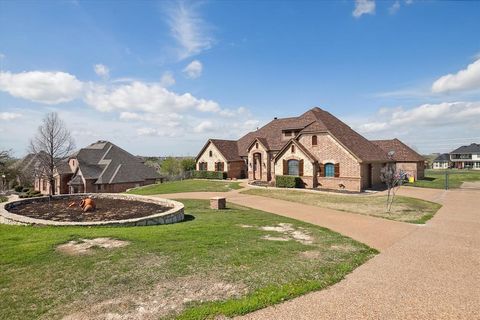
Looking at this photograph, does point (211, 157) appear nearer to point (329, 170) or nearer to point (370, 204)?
point (329, 170)

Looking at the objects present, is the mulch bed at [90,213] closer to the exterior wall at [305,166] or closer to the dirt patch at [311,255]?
the dirt patch at [311,255]

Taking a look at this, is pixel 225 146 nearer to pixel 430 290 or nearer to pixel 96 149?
pixel 96 149

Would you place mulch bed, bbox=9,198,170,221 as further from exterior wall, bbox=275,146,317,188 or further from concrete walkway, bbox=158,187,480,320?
exterior wall, bbox=275,146,317,188

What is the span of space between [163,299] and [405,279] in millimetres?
5958

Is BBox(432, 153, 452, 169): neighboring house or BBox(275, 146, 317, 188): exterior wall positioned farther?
BBox(432, 153, 452, 169): neighboring house

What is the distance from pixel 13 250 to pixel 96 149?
41562 mm

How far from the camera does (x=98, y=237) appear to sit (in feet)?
34.1

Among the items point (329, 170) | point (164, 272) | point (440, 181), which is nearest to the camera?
point (164, 272)

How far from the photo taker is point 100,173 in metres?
42.5

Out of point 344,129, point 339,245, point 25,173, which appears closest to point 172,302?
point 339,245

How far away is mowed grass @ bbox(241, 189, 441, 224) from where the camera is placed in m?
16.5

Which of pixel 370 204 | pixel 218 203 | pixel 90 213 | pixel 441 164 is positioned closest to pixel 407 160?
pixel 370 204

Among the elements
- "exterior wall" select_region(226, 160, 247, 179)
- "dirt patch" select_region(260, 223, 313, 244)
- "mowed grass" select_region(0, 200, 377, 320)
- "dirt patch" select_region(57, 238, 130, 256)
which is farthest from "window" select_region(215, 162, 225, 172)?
"dirt patch" select_region(57, 238, 130, 256)

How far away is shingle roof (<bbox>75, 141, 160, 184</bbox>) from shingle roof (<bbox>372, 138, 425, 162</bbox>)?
3264 cm
